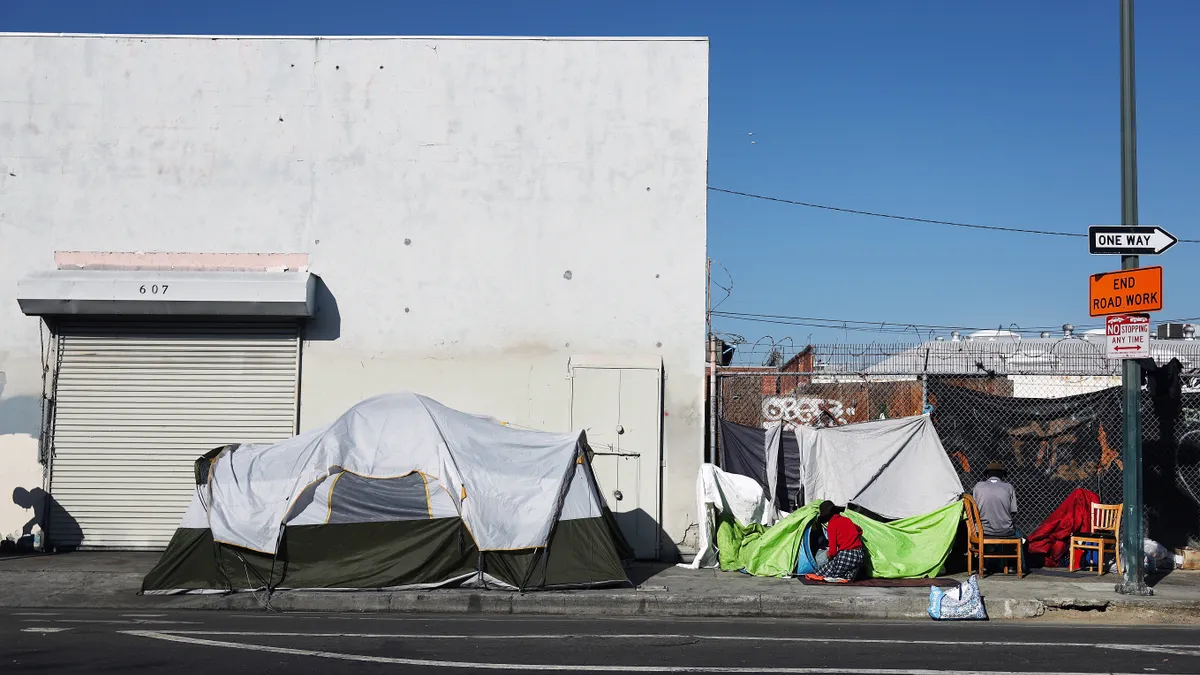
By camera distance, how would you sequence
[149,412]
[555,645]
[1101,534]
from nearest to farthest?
1. [555,645]
2. [1101,534]
3. [149,412]

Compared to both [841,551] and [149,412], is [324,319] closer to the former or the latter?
[149,412]

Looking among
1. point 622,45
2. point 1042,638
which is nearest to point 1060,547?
point 1042,638

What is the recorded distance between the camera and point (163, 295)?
14.4m

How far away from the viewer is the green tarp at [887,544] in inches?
506

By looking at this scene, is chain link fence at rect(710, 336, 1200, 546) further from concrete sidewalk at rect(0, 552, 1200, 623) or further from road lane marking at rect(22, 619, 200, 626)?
road lane marking at rect(22, 619, 200, 626)

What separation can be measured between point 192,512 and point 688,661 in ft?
20.8

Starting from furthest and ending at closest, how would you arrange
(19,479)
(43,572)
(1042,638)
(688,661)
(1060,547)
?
(19,479)
(1060,547)
(43,572)
(1042,638)
(688,661)

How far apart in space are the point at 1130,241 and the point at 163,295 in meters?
11.9

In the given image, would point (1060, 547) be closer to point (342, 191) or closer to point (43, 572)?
point (342, 191)

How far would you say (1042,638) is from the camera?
9.66 m

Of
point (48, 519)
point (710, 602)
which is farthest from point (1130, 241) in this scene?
point (48, 519)

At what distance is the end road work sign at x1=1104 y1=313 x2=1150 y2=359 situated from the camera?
11625 mm

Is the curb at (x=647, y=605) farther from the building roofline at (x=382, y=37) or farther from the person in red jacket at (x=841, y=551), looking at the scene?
the building roofline at (x=382, y=37)

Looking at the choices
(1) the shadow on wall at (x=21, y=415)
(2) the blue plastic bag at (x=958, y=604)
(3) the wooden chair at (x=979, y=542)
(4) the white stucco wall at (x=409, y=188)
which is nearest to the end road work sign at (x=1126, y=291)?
(3) the wooden chair at (x=979, y=542)
